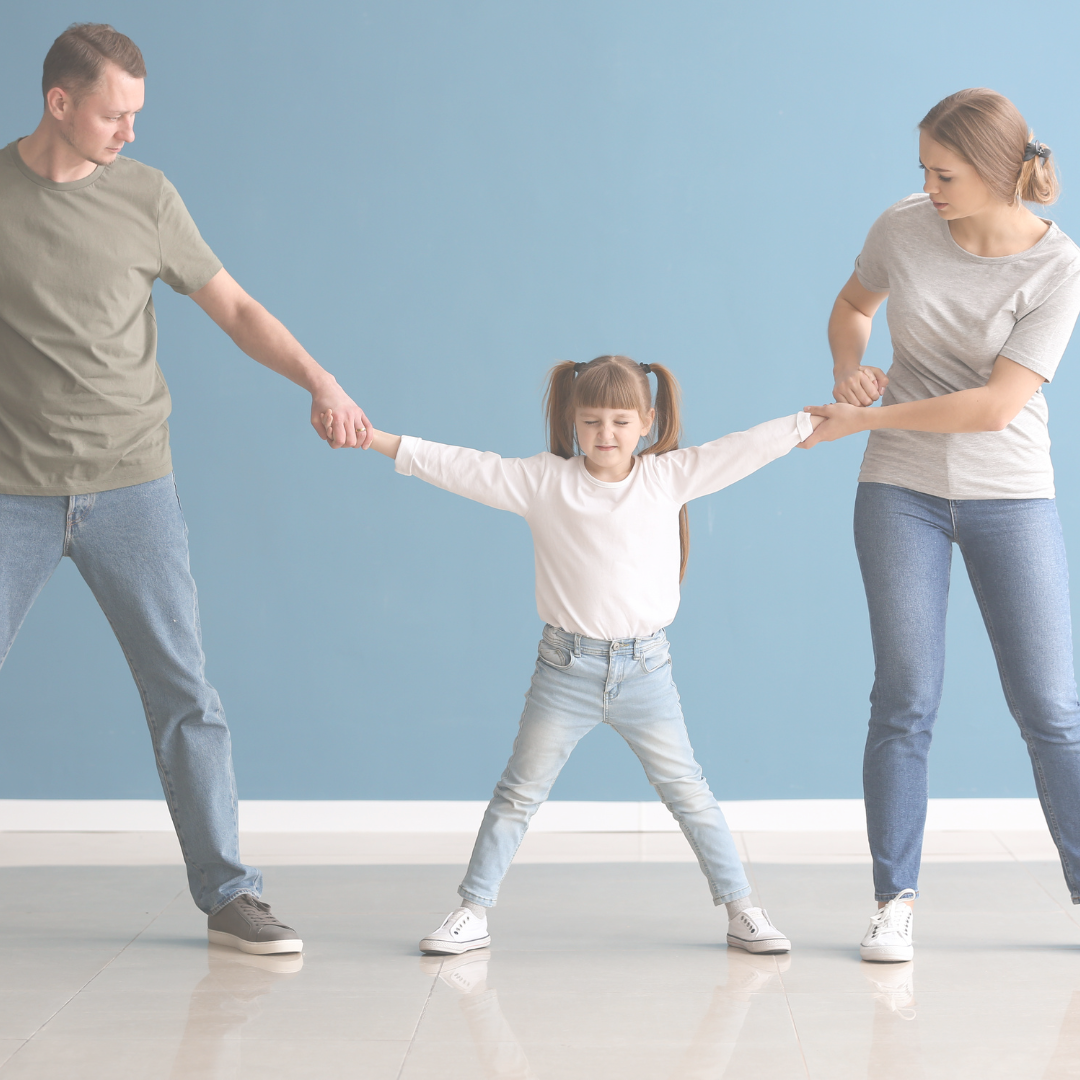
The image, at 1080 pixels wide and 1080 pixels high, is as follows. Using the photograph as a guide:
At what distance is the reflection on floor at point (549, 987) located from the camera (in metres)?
1.54

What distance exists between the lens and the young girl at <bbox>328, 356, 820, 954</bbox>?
1.93m

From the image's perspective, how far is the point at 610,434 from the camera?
76.5 inches

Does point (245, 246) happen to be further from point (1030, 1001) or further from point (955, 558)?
point (1030, 1001)

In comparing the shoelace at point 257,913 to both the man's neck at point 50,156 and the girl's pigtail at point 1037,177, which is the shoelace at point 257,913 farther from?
the girl's pigtail at point 1037,177

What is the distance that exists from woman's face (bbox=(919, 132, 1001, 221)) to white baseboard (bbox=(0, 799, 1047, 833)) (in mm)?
1464

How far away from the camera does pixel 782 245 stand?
2721mm

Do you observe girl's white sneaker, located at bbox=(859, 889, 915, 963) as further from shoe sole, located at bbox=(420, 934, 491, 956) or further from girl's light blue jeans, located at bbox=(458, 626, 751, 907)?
shoe sole, located at bbox=(420, 934, 491, 956)

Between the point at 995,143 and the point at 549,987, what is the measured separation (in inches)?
54.9

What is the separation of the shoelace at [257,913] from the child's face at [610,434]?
0.91 metres

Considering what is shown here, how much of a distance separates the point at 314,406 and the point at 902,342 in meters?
0.95

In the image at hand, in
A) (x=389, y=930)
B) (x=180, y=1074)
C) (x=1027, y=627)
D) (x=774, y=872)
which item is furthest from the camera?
(x=774, y=872)

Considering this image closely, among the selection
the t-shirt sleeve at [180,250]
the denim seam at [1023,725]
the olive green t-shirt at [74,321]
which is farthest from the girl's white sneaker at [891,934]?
the t-shirt sleeve at [180,250]

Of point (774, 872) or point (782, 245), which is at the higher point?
point (782, 245)

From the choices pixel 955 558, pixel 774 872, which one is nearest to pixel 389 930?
pixel 774 872
